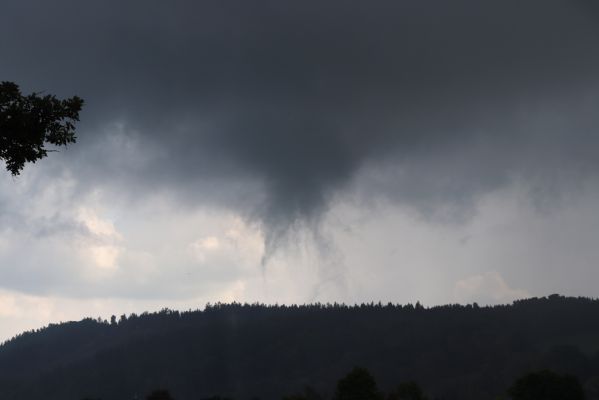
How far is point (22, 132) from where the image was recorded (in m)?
24.7

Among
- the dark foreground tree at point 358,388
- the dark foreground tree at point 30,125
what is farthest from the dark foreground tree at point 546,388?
the dark foreground tree at point 30,125

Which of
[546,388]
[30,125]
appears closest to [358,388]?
[546,388]

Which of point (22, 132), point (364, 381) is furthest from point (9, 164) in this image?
point (364, 381)

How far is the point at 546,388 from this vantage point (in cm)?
→ 17788

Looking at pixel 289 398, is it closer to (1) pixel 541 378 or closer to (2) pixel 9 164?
(1) pixel 541 378

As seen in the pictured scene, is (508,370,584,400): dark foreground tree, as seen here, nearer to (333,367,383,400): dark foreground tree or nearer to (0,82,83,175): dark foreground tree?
(333,367,383,400): dark foreground tree

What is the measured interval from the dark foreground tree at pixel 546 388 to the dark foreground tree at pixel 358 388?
3835 cm

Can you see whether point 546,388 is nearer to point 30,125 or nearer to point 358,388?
point 358,388

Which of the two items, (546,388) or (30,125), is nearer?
(30,125)

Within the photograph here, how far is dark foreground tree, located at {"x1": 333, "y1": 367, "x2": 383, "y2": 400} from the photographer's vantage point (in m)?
154

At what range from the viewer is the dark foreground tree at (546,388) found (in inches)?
6924

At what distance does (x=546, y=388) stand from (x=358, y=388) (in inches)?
1788

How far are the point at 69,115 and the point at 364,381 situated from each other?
136169mm

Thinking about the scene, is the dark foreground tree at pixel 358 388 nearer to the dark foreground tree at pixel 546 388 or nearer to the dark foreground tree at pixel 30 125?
the dark foreground tree at pixel 546 388
